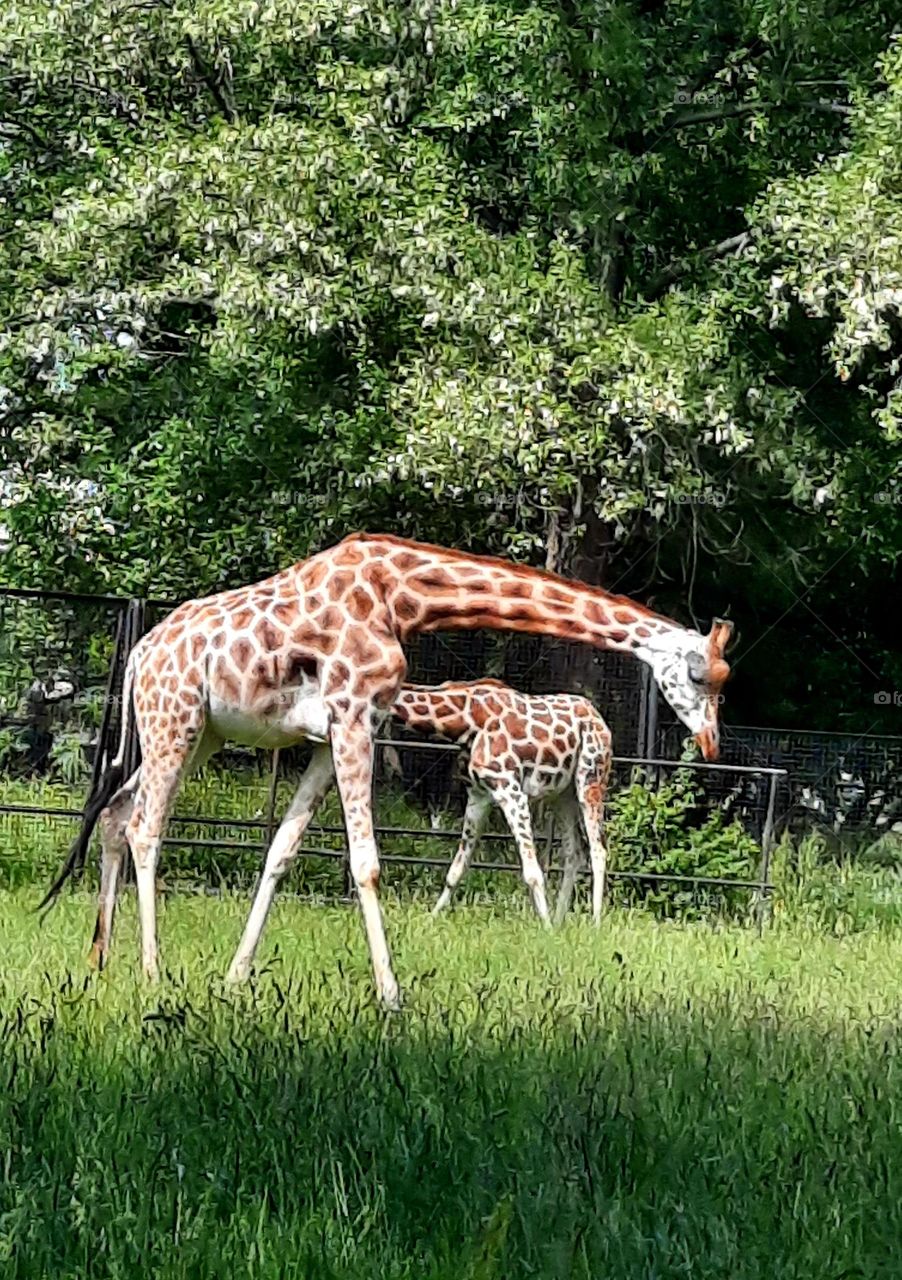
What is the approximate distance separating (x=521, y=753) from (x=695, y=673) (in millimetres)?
4118

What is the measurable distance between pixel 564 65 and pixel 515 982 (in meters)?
9.60

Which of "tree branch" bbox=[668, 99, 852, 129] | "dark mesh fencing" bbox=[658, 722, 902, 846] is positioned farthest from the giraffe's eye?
"tree branch" bbox=[668, 99, 852, 129]

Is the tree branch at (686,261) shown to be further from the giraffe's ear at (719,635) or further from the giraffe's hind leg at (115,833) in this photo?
the giraffe's hind leg at (115,833)

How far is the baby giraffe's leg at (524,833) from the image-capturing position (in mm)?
12586

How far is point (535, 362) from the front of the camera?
1483 cm

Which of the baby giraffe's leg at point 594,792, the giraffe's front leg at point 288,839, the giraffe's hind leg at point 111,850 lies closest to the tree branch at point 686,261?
the baby giraffe's leg at point 594,792

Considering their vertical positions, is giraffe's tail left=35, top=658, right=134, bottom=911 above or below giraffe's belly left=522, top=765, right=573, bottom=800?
above

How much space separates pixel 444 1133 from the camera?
17.5ft

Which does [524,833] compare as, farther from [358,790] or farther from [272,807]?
[358,790]

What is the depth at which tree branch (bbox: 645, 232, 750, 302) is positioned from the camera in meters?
16.8

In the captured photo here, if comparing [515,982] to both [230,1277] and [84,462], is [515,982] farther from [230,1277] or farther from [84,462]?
[84,462]

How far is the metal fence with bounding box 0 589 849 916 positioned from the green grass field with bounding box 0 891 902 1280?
207 inches

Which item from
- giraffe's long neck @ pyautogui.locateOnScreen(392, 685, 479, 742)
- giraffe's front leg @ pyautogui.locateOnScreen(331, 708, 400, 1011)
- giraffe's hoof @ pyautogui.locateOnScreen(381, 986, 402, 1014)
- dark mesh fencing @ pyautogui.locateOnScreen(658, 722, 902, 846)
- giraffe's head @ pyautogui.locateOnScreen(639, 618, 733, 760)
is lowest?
dark mesh fencing @ pyautogui.locateOnScreen(658, 722, 902, 846)

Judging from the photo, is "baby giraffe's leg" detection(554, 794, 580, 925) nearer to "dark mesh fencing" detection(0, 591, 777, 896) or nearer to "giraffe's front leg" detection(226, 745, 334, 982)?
"dark mesh fencing" detection(0, 591, 777, 896)
